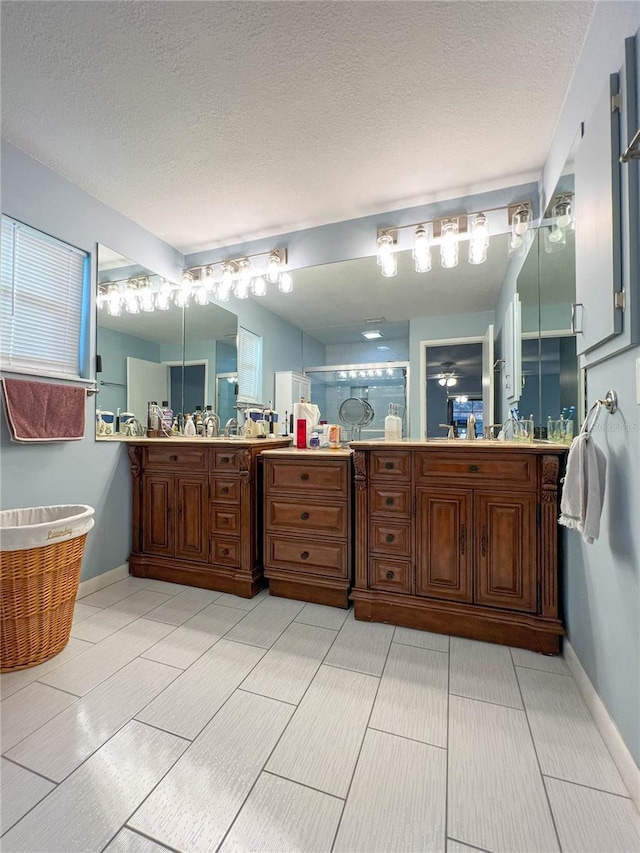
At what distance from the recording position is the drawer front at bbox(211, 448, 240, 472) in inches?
84.4

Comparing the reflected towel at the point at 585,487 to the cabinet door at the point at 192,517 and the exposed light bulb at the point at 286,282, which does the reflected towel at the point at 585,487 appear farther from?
the exposed light bulb at the point at 286,282

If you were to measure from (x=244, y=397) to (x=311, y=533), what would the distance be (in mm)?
1328

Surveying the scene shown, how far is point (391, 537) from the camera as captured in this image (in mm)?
1793

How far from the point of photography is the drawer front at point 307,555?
193 cm

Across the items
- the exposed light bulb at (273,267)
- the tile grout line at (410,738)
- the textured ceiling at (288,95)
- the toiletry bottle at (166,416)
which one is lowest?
the tile grout line at (410,738)

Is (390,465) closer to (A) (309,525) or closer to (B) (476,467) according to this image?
(B) (476,467)

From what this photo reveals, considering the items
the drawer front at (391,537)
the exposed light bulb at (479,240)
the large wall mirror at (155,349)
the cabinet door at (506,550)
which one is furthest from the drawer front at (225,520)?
the exposed light bulb at (479,240)

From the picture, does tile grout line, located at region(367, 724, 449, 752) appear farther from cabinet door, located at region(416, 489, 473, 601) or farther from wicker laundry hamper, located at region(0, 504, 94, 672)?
wicker laundry hamper, located at region(0, 504, 94, 672)

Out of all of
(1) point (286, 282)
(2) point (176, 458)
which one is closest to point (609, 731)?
(2) point (176, 458)

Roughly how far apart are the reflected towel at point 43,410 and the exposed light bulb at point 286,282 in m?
1.49

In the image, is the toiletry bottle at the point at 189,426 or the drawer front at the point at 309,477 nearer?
the drawer front at the point at 309,477

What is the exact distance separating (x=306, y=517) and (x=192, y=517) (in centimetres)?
77

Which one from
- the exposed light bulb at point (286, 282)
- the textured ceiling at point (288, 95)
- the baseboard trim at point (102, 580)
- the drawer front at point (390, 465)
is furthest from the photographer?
the exposed light bulb at point (286, 282)

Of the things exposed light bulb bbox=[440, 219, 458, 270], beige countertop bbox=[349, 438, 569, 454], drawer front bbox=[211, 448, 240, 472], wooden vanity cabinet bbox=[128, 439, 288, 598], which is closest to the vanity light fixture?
exposed light bulb bbox=[440, 219, 458, 270]
